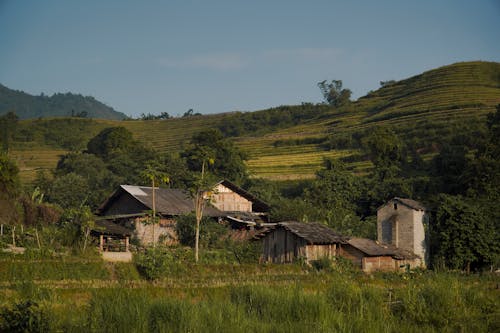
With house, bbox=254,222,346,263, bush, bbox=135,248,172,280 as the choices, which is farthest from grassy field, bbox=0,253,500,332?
house, bbox=254,222,346,263

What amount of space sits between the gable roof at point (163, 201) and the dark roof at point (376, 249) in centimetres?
994

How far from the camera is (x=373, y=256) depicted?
36.1 metres

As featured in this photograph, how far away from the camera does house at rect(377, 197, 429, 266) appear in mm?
39156

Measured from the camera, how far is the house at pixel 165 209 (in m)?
40.9

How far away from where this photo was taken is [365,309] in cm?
2003

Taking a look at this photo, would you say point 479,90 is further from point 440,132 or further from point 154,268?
point 154,268

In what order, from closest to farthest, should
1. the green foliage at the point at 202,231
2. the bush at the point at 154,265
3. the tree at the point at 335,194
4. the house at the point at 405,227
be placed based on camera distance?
the bush at the point at 154,265 < the house at the point at 405,227 < the green foliage at the point at 202,231 < the tree at the point at 335,194

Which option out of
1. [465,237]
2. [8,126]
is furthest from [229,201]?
[8,126]

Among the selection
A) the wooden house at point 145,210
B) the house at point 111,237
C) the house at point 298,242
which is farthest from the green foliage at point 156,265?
the wooden house at point 145,210

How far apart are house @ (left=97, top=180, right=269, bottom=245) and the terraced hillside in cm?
1648

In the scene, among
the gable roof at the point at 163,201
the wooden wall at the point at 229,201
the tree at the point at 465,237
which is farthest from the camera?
the wooden wall at the point at 229,201

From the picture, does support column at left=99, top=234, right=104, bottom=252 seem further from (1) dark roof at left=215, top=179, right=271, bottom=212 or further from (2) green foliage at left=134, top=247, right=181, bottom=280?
(1) dark roof at left=215, top=179, right=271, bottom=212

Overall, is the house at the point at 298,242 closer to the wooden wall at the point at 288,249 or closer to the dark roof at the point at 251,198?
the wooden wall at the point at 288,249

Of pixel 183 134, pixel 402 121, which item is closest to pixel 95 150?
pixel 183 134
